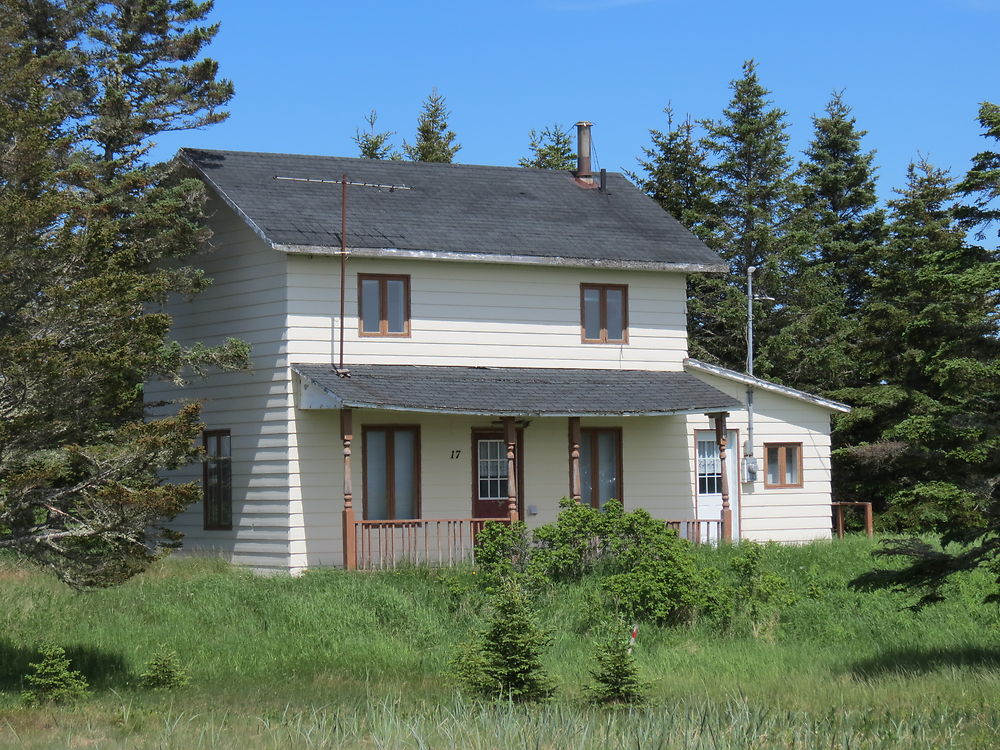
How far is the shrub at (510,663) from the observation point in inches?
586

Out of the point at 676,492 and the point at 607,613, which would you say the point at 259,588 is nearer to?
the point at 607,613

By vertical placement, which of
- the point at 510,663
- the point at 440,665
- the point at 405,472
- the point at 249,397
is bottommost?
the point at 440,665

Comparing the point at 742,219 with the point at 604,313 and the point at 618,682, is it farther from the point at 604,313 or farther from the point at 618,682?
the point at 618,682

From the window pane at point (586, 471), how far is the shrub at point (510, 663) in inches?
486

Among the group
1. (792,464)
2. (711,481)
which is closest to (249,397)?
(711,481)

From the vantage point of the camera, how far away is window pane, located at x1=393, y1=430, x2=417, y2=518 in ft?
84.9

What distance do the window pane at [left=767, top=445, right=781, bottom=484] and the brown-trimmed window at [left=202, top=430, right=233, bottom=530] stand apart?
10661 millimetres

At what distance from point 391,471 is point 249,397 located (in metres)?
2.79

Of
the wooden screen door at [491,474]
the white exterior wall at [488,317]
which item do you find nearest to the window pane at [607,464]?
the white exterior wall at [488,317]

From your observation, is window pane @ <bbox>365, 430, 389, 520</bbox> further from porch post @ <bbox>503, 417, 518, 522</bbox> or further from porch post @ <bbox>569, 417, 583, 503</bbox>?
porch post @ <bbox>569, 417, 583, 503</bbox>

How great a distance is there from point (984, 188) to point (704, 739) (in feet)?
23.3

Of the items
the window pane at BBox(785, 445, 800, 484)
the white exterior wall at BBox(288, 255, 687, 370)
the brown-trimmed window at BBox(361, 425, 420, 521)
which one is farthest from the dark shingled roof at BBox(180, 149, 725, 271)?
the window pane at BBox(785, 445, 800, 484)

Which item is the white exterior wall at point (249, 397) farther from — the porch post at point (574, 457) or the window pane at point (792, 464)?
the window pane at point (792, 464)

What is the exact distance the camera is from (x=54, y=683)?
52.2ft
